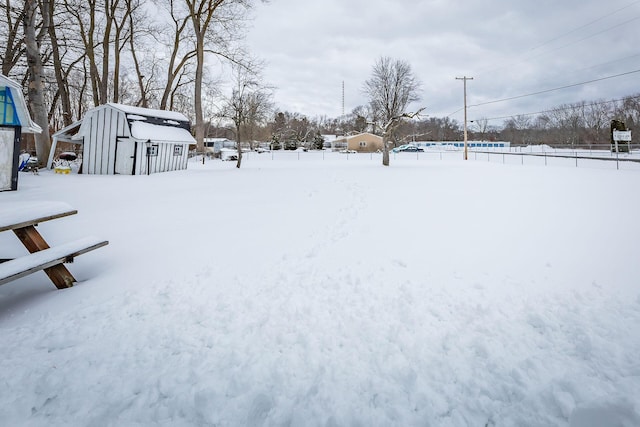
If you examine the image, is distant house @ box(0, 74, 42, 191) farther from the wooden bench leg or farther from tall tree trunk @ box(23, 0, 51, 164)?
the wooden bench leg

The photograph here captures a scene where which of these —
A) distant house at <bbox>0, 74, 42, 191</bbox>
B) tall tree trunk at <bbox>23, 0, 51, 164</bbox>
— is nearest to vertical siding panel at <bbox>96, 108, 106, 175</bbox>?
tall tree trunk at <bbox>23, 0, 51, 164</bbox>

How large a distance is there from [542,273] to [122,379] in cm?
503

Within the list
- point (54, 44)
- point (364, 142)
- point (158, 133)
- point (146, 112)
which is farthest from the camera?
point (364, 142)

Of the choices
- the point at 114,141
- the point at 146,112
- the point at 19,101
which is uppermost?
the point at 146,112

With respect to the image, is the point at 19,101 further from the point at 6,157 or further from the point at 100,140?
the point at 100,140

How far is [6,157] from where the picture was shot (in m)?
10.5

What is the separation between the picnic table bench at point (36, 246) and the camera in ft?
10.6

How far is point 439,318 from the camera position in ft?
11.1

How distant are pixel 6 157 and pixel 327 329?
12.8 meters

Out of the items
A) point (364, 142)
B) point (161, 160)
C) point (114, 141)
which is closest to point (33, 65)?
point (114, 141)

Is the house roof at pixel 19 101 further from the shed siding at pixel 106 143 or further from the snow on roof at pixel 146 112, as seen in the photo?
the snow on roof at pixel 146 112

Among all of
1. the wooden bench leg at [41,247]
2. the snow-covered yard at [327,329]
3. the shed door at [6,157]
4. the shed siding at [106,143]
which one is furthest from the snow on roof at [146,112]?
the wooden bench leg at [41,247]

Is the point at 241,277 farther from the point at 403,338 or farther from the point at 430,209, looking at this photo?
the point at 430,209

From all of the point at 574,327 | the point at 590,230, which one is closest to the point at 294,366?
the point at 574,327
